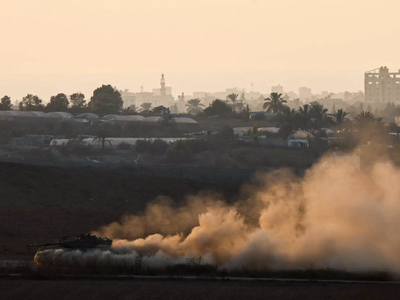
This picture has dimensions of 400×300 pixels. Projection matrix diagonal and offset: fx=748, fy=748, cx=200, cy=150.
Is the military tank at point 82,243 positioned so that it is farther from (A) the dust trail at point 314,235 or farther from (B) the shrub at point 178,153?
(B) the shrub at point 178,153

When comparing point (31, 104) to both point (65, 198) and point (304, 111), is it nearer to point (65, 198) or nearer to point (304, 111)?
point (304, 111)

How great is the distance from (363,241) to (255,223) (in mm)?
11945

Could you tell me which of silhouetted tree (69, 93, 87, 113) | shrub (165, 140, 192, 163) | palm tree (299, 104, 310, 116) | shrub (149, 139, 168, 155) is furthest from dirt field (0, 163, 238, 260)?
silhouetted tree (69, 93, 87, 113)

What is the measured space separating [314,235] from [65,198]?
27.5 metres

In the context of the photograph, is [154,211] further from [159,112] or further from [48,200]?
[159,112]

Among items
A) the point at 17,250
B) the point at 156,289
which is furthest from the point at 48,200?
the point at 156,289

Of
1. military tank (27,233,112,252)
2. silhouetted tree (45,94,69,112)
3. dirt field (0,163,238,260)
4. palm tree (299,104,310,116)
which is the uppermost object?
silhouetted tree (45,94,69,112)

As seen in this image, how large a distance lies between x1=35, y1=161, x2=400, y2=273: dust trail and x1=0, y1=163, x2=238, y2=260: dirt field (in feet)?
29.6

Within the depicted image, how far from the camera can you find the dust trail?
32812mm

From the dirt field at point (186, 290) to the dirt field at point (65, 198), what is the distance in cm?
852

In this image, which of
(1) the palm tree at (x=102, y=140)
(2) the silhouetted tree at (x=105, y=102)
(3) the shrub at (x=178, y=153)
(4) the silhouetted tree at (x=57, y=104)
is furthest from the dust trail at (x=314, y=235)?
(4) the silhouetted tree at (x=57, y=104)

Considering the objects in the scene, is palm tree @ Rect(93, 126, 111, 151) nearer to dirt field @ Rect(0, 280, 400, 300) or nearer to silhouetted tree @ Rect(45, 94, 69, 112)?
silhouetted tree @ Rect(45, 94, 69, 112)

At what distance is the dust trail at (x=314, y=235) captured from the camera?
32812 millimetres

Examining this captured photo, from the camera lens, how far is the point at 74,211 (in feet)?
173
